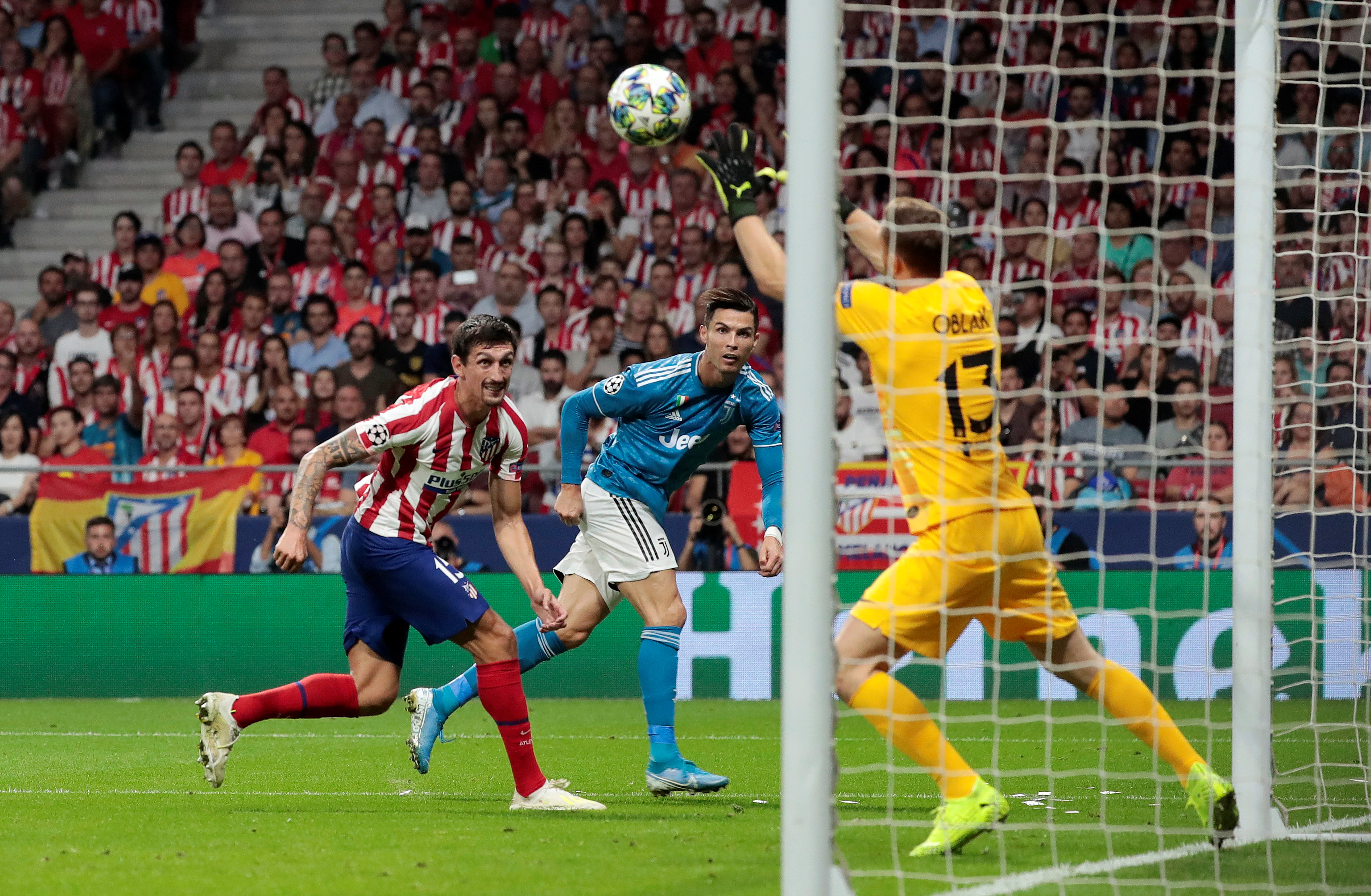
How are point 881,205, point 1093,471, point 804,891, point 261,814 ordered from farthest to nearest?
point 881,205 < point 1093,471 < point 261,814 < point 804,891

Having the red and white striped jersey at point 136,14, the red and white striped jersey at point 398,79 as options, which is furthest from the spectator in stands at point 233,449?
the red and white striped jersey at point 136,14

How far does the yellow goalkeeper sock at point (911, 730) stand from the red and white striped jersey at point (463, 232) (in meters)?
10.2

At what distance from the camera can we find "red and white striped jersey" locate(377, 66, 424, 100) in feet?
54.4

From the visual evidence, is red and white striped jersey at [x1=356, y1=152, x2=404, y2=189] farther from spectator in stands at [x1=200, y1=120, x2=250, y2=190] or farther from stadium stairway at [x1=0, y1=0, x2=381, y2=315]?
stadium stairway at [x1=0, y1=0, x2=381, y2=315]

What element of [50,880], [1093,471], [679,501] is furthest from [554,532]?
[50,880]

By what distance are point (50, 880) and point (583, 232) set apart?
1024cm

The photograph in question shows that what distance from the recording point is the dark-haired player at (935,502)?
5.32 m

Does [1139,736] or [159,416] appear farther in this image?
[159,416]

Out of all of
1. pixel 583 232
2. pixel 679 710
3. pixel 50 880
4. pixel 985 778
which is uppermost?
pixel 583 232

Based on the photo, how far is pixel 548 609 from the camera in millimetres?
6379

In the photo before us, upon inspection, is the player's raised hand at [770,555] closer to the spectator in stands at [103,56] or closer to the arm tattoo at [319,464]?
the arm tattoo at [319,464]

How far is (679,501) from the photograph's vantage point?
1179 centimetres

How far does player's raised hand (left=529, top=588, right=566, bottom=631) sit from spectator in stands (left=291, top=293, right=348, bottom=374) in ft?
25.9

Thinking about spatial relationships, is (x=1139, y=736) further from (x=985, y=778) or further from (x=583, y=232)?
(x=583, y=232)
